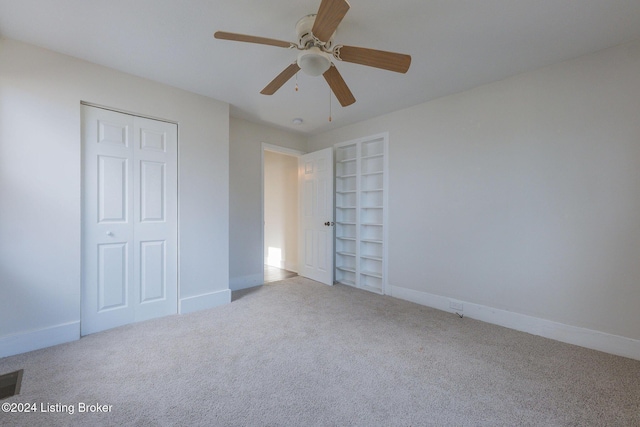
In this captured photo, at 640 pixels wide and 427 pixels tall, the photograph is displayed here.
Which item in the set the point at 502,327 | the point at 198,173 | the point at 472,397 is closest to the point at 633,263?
the point at 502,327

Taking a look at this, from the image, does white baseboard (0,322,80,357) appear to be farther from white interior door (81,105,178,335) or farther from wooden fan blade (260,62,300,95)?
wooden fan blade (260,62,300,95)

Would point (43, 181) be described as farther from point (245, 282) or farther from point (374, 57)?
point (374, 57)

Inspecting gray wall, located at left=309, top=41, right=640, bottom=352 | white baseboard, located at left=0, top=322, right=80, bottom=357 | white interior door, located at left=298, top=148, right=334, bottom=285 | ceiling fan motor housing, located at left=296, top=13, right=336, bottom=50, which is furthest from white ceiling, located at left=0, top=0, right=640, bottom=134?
white baseboard, located at left=0, top=322, right=80, bottom=357

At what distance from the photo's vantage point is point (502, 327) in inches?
111

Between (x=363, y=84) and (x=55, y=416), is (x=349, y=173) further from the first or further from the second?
(x=55, y=416)

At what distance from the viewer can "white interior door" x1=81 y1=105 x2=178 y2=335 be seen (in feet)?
8.64

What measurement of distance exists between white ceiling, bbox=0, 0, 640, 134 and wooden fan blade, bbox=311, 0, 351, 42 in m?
0.36

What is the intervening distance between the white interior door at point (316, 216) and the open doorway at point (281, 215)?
38 centimetres

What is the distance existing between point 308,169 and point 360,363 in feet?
11.2

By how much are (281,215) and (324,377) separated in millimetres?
4059

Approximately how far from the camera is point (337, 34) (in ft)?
7.04

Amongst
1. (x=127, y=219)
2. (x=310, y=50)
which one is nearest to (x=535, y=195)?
(x=310, y=50)

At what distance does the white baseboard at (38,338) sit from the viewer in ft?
7.18

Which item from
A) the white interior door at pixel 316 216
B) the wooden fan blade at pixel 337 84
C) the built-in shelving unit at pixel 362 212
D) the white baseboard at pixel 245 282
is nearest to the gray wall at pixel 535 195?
the built-in shelving unit at pixel 362 212
